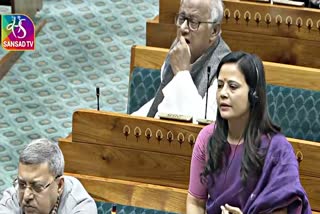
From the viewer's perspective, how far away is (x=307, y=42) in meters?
2.85

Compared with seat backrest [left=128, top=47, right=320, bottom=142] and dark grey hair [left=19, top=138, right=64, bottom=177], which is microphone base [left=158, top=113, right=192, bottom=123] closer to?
seat backrest [left=128, top=47, right=320, bottom=142]

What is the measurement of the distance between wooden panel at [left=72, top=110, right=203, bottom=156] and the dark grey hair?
0.40m

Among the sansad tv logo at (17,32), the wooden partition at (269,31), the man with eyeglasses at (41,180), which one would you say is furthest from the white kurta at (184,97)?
the sansad tv logo at (17,32)

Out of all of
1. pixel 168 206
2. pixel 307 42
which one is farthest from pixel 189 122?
pixel 307 42

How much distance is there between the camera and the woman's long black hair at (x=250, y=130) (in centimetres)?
203

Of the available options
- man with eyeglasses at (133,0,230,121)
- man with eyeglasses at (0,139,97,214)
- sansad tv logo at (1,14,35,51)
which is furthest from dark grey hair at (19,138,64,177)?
sansad tv logo at (1,14,35,51)

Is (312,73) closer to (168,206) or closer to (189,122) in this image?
(189,122)

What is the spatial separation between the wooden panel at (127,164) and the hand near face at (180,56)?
11.5 inches

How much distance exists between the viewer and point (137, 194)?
221cm

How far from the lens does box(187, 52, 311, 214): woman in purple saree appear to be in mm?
2008

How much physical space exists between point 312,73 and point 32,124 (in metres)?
1.05

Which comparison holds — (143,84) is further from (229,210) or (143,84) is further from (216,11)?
(229,210)

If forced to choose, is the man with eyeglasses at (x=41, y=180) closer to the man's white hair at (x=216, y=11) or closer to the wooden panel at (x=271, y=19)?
the man's white hair at (x=216, y=11)

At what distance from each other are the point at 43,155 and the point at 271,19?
114cm
